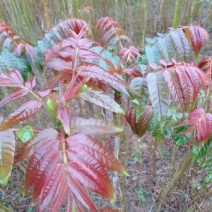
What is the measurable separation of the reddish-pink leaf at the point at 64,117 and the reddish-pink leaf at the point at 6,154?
10cm

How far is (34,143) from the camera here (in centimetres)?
49

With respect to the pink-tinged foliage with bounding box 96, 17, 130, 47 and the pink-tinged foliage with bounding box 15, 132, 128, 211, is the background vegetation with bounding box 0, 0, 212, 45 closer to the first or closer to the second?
the pink-tinged foliage with bounding box 96, 17, 130, 47

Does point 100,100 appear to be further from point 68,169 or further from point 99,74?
point 68,169

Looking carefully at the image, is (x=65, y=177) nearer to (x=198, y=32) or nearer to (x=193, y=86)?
(x=193, y=86)

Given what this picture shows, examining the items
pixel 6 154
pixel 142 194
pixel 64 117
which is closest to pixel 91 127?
pixel 64 117

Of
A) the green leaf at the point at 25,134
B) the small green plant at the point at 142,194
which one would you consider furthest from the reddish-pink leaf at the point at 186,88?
the small green plant at the point at 142,194

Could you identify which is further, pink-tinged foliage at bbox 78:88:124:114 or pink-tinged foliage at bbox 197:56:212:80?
pink-tinged foliage at bbox 197:56:212:80

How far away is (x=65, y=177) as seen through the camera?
417 millimetres

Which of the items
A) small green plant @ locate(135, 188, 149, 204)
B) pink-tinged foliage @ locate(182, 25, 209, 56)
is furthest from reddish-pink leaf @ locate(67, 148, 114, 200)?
small green plant @ locate(135, 188, 149, 204)

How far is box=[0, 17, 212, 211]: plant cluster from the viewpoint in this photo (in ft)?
1.40

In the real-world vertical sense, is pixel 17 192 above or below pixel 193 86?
below

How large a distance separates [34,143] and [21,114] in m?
0.07

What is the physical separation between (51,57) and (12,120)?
23 centimetres

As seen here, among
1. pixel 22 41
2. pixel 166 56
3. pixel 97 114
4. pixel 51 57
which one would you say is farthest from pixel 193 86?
pixel 97 114
